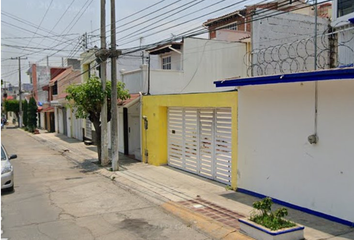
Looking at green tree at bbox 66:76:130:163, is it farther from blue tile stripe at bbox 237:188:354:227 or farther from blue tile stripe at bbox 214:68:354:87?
blue tile stripe at bbox 237:188:354:227

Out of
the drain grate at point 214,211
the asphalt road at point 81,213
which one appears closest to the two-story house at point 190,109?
the drain grate at point 214,211

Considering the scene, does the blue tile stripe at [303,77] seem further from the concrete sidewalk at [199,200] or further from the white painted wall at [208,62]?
the white painted wall at [208,62]

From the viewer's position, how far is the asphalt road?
6617mm

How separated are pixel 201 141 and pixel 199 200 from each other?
325 cm

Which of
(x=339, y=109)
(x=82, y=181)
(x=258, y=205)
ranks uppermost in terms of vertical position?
(x=339, y=109)

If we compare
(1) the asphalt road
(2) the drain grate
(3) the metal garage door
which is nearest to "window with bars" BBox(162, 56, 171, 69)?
(3) the metal garage door

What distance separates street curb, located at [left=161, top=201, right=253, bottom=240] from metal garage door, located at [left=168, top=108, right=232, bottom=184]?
2743mm

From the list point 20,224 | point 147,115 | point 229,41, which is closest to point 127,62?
point 229,41

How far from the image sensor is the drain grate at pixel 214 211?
23.5 feet

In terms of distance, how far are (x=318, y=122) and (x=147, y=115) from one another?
8.49 metres

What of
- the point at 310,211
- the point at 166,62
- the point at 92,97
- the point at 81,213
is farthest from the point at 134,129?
the point at 310,211

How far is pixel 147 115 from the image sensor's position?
14.5 metres

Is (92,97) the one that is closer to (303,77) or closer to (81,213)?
(81,213)

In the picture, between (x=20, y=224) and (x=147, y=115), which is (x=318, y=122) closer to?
(x=20, y=224)
